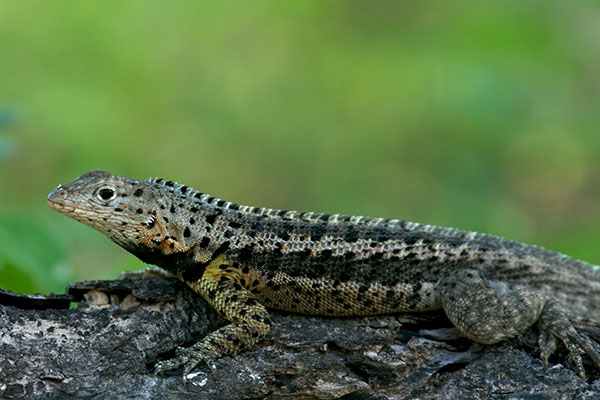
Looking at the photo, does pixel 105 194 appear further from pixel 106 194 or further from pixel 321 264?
pixel 321 264

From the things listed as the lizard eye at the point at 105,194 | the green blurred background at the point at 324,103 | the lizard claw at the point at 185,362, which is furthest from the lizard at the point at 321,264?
the green blurred background at the point at 324,103

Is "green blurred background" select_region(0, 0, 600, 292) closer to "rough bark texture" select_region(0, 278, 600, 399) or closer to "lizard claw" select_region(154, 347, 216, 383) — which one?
"rough bark texture" select_region(0, 278, 600, 399)

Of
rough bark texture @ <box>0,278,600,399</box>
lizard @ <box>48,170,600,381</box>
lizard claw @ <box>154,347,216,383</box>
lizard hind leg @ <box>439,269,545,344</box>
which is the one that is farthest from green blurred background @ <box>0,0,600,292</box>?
lizard claw @ <box>154,347,216,383</box>

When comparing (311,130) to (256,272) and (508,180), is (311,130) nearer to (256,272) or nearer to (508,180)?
(508,180)

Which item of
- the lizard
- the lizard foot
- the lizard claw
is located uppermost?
the lizard

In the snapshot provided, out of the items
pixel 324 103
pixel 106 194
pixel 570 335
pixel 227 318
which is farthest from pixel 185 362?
pixel 324 103
